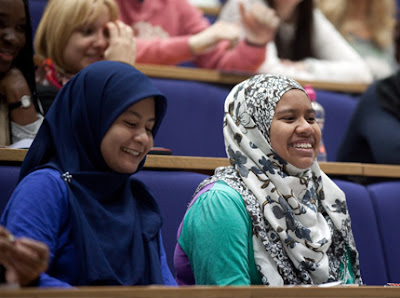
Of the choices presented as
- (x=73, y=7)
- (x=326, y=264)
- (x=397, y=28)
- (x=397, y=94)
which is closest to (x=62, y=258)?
(x=326, y=264)

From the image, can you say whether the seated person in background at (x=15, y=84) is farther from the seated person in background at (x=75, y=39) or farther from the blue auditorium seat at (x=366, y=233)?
the blue auditorium seat at (x=366, y=233)

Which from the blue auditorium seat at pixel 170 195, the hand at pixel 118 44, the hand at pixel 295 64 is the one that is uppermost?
the hand at pixel 118 44

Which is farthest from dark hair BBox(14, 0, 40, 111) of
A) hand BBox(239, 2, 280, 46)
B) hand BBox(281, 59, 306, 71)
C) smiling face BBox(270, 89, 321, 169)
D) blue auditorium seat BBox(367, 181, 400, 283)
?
hand BBox(281, 59, 306, 71)

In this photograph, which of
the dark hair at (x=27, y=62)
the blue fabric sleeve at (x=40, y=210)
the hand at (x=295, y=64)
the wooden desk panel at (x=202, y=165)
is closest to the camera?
the blue fabric sleeve at (x=40, y=210)

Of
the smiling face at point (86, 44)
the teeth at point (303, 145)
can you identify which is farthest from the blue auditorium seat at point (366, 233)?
the smiling face at point (86, 44)

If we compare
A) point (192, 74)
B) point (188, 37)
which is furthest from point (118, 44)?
point (188, 37)

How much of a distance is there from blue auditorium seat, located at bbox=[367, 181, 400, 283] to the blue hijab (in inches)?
31.0

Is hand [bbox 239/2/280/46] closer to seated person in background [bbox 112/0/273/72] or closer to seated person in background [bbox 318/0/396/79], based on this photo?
seated person in background [bbox 112/0/273/72]

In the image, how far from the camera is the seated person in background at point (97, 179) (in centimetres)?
130

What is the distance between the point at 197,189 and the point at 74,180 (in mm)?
369

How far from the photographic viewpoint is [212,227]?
1484 mm

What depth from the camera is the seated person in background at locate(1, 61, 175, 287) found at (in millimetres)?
1299

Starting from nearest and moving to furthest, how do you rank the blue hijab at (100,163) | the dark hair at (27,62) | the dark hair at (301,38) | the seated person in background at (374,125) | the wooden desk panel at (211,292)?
the wooden desk panel at (211,292)
the blue hijab at (100,163)
the dark hair at (27,62)
the seated person in background at (374,125)
the dark hair at (301,38)

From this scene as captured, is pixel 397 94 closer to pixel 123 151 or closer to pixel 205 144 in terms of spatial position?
pixel 205 144
